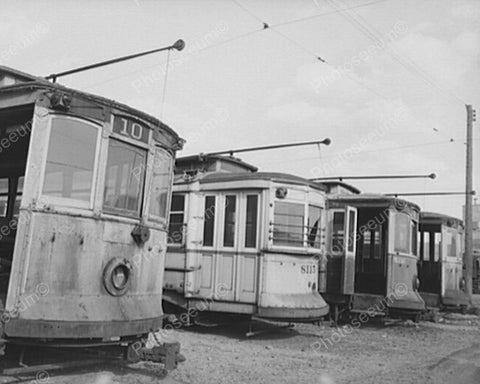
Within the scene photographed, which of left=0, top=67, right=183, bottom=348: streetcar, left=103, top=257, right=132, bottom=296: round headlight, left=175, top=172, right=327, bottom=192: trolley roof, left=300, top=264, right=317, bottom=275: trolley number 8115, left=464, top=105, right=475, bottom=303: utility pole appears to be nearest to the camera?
left=0, top=67, right=183, bottom=348: streetcar

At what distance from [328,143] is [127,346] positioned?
7265mm

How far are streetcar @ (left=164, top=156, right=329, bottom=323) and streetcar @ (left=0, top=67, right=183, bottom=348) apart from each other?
126 inches

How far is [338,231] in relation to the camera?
12.0 m

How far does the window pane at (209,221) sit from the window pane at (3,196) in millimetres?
3723

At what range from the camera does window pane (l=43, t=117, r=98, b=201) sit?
565cm

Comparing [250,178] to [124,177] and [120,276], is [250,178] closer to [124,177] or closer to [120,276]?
[124,177]

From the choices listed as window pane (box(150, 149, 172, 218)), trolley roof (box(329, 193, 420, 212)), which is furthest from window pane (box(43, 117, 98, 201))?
trolley roof (box(329, 193, 420, 212))

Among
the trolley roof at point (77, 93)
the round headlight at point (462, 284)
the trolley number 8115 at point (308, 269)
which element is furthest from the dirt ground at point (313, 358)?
the round headlight at point (462, 284)

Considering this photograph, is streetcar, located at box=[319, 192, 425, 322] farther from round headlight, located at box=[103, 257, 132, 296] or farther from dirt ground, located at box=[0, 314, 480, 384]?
round headlight, located at box=[103, 257, 132, 296]

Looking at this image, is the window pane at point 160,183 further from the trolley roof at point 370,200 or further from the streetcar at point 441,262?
the streetcar at point 441,262

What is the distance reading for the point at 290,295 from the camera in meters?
9.75

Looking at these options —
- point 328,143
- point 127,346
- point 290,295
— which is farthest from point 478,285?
point 127,346

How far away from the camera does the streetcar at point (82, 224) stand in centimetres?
536

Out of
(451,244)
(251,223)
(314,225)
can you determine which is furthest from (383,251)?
(251,223)
